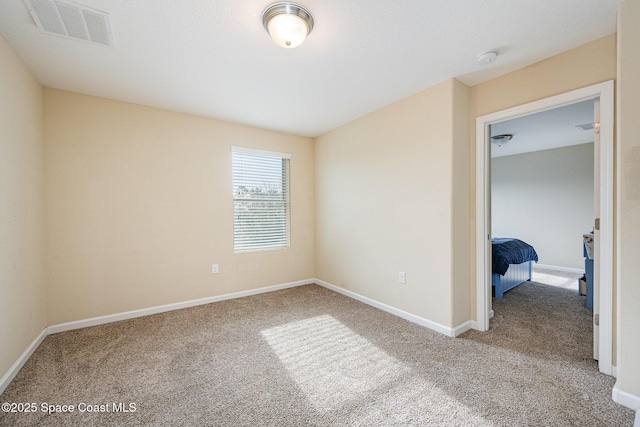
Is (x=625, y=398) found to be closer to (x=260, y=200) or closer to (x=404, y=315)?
(x=404, y=315)

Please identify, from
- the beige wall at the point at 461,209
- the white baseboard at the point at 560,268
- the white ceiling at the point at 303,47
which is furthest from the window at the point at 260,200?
the white baseboard at the point at 560,268

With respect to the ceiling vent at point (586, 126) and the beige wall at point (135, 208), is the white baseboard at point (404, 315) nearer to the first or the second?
the beige wall at point (135, 208)

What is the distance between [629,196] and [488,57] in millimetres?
1387

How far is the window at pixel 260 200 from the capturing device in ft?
12.7

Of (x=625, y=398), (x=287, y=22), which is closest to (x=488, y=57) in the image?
(x=287, y=22)

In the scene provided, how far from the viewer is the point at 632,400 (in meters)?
1.60

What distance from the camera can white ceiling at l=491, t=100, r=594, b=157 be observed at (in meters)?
3.46

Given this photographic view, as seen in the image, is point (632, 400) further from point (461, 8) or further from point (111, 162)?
point (111, 162)

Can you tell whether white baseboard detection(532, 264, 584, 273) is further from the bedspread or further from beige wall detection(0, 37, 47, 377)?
beige wall detection(0, 37, 47, 377)

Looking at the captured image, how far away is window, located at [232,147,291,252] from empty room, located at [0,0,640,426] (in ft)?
0.11

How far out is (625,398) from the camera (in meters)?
1.62

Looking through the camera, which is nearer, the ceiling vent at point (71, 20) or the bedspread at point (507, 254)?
the ceiling vent at point (71, 20)

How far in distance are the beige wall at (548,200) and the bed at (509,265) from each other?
1.56m

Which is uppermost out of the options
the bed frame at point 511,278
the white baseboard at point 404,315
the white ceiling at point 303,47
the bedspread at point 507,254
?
the white ceiling at point 303,47
